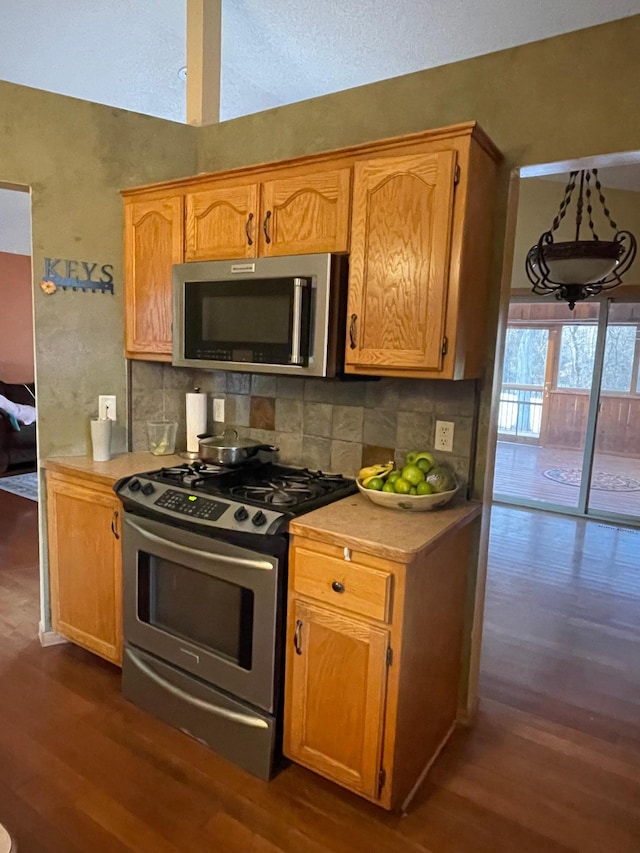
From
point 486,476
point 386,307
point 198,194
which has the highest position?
point 198,194

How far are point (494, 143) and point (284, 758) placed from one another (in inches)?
92.3

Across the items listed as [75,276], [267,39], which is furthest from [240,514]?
[267,39]

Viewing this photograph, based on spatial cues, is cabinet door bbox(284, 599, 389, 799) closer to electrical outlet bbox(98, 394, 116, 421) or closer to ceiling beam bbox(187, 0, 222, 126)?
electrical outlet bbox(98, 394, 116, 421)

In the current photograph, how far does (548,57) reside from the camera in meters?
1.92

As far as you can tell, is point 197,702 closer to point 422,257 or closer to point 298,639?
point 298,639

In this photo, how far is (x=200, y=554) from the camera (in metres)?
2.00

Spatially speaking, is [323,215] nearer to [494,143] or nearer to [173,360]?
[494,143]

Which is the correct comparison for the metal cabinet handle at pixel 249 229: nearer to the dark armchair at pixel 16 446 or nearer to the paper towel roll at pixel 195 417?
the paper towel roll at pixel 195 417

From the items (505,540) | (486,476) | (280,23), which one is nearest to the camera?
(486,476)

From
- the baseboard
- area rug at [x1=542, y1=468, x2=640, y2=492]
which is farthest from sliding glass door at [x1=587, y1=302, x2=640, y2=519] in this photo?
the baseboard

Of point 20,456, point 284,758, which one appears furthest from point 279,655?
point 20,456

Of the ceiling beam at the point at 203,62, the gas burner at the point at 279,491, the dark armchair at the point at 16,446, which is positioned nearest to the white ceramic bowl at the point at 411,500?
the gas burner at the point at 279,491

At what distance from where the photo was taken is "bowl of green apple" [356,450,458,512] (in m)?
1.96

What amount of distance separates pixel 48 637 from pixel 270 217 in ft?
7.29
